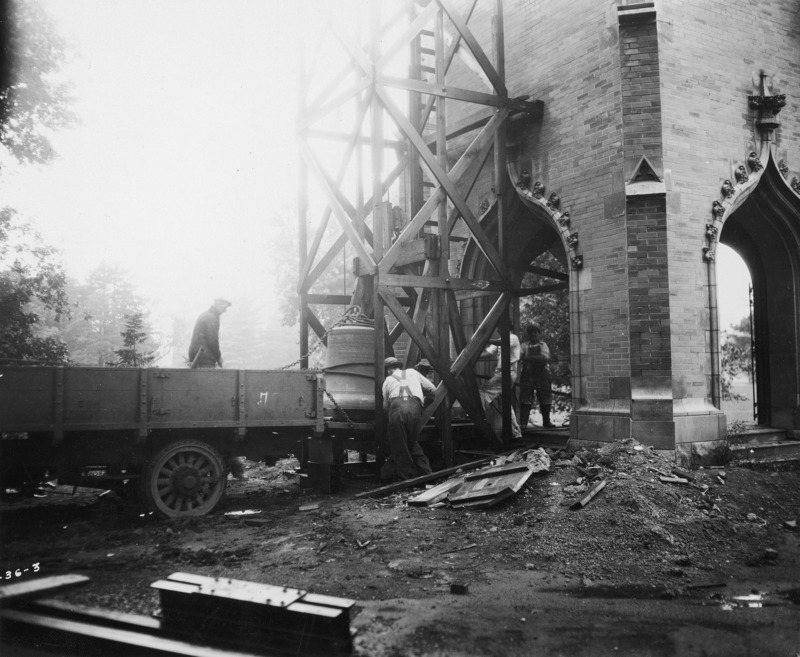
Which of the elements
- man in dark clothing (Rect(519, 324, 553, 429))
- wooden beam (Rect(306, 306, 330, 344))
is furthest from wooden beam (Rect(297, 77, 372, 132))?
man in dark clothing (Rect(519, 324, 553, 429))

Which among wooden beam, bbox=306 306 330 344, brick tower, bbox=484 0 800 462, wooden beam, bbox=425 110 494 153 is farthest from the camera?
wooden beam, bbox=306 306 330 344

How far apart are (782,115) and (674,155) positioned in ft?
9.17

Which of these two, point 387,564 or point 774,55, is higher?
point 774,55

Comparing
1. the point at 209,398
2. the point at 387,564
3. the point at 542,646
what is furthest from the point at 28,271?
the point at 542,646

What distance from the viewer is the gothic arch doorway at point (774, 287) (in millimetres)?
10508

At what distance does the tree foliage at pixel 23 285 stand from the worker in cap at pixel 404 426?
24.9 feet

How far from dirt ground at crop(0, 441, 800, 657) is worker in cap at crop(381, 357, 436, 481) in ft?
2.14

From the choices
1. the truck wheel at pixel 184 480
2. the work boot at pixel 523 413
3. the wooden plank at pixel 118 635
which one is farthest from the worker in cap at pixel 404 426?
the wooden plank at pixel 118 635

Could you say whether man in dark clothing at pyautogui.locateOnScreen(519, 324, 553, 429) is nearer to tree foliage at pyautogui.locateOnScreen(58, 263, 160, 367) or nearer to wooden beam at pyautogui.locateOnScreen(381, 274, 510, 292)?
wooden beam at pyautogui.locateOnScreen(381, 274, 510, 292)

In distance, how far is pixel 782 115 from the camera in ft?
34.2

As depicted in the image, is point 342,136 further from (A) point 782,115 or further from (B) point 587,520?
(B) point 587,520

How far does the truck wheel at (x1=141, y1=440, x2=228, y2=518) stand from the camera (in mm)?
7527

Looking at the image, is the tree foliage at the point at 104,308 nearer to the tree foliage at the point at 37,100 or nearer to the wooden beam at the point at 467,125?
the tree foliage at the point at 37,100

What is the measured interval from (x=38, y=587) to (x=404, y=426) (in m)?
5.22
